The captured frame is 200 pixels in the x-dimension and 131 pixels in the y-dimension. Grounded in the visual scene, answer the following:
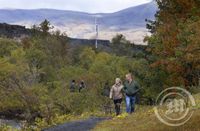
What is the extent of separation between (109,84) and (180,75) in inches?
759

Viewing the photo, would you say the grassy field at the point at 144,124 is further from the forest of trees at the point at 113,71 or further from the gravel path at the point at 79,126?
the forest of trees at the point at 113,71

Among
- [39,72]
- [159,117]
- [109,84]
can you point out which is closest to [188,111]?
[159,117]

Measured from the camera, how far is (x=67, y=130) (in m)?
23.9

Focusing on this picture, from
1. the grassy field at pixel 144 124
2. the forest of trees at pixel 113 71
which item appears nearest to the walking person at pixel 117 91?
the grassy field at pixel 144 124

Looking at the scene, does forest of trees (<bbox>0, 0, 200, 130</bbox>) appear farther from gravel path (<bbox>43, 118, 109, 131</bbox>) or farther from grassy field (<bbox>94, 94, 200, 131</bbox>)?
gravel path (<bbox>43, 118, 109, 131</bbox>)

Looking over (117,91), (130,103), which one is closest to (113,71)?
(130,103)

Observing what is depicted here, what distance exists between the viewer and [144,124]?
2014cm

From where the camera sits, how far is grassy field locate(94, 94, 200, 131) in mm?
17094

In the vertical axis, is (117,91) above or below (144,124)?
above

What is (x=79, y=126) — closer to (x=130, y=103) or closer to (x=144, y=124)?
(x=130, y=103)

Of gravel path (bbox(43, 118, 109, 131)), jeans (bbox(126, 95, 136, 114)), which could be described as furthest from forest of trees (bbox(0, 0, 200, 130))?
gravel path (bbox(43, 118, 109, 131))

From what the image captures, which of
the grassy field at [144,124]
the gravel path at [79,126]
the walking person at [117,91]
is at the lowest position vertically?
the gravel path at [79,126]

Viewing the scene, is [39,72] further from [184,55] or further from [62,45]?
[184,55]

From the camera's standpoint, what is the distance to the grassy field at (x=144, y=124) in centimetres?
1709
